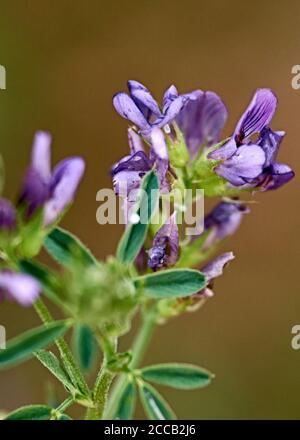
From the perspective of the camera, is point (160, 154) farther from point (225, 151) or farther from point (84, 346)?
point (84, 346)

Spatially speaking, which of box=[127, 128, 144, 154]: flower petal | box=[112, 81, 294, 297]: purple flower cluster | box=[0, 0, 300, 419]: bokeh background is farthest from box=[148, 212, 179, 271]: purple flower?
box=[0, 0, 300, 419]: bokeh background

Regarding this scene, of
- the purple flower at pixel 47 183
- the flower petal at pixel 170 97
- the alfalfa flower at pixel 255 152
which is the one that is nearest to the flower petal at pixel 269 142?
the alfalfa flower at pixel 255 152

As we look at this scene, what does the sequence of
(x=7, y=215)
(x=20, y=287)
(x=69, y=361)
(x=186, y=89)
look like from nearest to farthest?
1. (x=20, y=287)
2. (x=7, y=215)
3. (x=69, y=361)
4. (x=186, y=89)

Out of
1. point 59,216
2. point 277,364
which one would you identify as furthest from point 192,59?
point 59,216

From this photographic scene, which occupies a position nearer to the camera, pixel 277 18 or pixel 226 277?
pixel 226 277

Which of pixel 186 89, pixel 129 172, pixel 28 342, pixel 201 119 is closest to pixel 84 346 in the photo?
pixel 28 342

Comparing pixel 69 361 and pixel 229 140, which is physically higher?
pixel 229 140

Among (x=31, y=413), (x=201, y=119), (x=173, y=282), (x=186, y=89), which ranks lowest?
(x=31, y=413)
